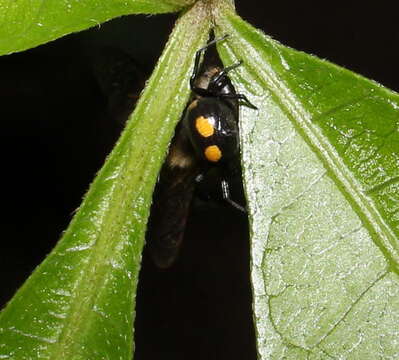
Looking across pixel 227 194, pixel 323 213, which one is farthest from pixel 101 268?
pixel 227 194

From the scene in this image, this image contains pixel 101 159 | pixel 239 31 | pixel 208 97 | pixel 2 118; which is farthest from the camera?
pixel 101 159

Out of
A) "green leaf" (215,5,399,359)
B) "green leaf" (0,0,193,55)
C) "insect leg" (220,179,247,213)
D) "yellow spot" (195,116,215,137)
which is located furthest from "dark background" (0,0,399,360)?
"green leaf" (215,5,399,359)

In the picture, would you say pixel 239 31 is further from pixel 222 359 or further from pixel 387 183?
pixel 222 359

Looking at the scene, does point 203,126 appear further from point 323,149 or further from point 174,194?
point 323,149

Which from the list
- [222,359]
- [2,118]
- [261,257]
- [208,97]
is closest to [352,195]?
[261,257]

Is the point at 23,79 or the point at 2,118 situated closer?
the point at 23,79

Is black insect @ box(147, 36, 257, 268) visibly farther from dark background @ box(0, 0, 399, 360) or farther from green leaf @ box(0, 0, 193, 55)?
green leaf @ box(0, 0, 193, 55)

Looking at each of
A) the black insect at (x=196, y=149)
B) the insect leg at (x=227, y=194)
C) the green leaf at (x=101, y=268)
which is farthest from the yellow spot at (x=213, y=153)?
the green leaf at (x=101, y=268)
